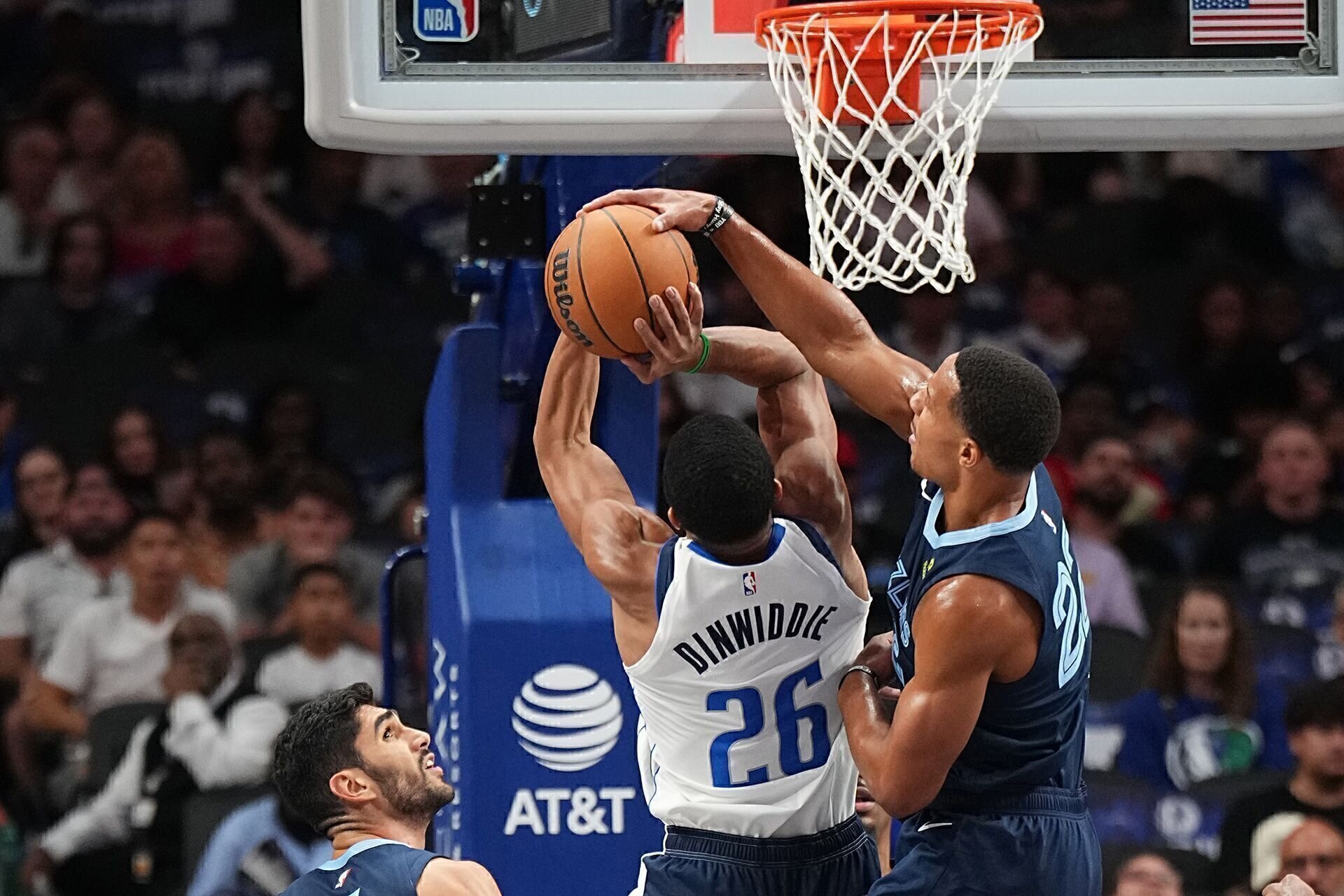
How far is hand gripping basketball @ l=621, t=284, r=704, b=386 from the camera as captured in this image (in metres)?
3.66

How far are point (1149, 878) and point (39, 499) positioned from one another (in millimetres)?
4424

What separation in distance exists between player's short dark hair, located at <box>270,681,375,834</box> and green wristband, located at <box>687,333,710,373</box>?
0.99m

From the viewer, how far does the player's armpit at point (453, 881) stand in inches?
122

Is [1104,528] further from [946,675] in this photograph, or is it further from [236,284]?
[946,675]

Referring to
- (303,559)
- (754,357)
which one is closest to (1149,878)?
(754,357)

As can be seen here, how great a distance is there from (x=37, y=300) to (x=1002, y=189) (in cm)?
436

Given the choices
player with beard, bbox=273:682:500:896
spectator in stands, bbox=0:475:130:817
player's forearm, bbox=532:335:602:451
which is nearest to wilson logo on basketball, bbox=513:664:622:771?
player's forearm, bbox=532:335:602:451

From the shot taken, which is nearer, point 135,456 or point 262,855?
point 262,855

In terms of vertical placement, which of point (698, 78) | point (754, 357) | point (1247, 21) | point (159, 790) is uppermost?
point (1247, 21)

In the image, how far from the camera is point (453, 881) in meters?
3.12

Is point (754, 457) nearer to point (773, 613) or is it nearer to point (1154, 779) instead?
point (773, 613)

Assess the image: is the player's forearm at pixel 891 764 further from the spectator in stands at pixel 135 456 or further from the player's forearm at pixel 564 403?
the spectator in stands at pixel 135 456

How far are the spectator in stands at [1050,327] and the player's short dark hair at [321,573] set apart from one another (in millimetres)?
3077

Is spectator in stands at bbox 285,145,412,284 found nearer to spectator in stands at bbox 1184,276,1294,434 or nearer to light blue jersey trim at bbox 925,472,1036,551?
spectator in stands at bbox 1184,276,1294,434
